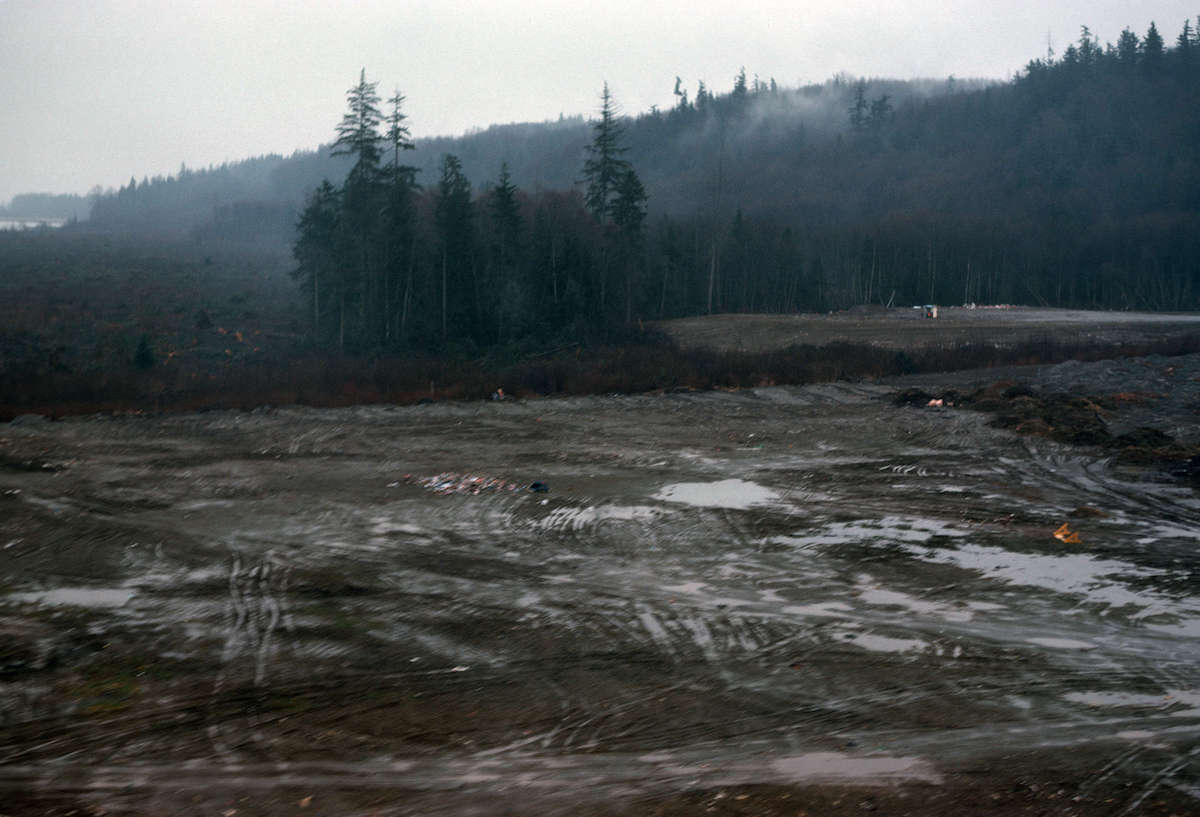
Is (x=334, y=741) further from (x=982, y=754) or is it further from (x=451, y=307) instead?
(x=451, y=307)

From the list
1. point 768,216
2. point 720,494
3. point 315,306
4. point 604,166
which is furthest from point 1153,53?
point 720,494

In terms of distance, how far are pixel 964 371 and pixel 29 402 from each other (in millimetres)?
27033

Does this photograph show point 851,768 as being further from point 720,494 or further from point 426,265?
point 426,265

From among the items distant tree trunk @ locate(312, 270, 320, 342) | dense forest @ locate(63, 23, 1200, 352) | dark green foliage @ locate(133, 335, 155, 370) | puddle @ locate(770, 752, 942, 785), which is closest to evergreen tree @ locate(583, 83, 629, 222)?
dense forest @ locate(63, 23, 1200, 352)

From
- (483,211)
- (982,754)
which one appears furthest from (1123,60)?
(982,754)

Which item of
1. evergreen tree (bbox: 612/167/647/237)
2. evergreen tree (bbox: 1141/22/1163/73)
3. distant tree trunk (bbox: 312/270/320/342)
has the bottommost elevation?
distant tree trunk (bbox: 312/270/320/342)

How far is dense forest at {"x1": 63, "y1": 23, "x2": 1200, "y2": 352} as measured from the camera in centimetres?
4816

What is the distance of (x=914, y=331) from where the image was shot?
4147 cm

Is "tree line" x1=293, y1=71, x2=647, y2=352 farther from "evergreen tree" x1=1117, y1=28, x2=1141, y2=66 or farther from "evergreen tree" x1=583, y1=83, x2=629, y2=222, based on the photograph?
"evergreen tree" x1=1117, y1=28, x2=1141, y2=66

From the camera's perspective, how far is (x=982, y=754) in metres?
5.25

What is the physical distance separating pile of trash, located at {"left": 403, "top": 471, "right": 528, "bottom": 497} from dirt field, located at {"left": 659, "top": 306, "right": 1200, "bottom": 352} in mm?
26361

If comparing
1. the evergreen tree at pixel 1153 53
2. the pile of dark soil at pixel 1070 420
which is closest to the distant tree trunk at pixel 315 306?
the pile of dark soil at pixel 1070 420

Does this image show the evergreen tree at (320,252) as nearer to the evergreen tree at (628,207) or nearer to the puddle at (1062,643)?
the evergreen tree at (628,207)

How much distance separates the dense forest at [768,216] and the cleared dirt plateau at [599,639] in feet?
110
